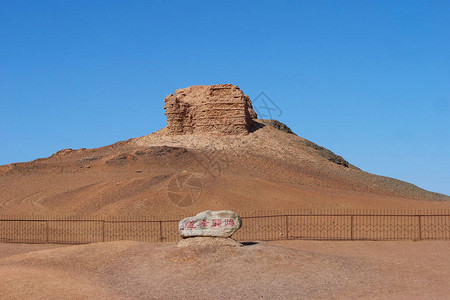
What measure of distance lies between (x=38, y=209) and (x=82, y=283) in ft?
71.7

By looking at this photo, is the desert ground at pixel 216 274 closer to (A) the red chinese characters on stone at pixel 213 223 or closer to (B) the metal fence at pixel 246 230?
(A) the red chinese characters on stone at pixel 213 223

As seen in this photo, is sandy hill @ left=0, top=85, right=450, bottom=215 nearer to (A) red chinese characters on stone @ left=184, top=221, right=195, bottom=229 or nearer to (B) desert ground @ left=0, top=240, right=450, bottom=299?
(A) red chinese characters on stone @ left=184, top=221, right=195, bottom=229

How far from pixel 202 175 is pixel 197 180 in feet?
6.08

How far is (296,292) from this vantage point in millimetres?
12961

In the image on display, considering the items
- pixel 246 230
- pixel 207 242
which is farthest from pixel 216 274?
pixel 246 230

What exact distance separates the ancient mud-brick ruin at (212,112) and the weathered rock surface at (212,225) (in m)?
36.4

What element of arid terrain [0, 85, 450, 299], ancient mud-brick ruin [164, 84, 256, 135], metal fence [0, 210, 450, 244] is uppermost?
ancient mud-brick ruin [164, 84, 256, 135]

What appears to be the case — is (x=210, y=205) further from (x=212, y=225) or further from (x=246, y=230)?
(x=212, y=225)

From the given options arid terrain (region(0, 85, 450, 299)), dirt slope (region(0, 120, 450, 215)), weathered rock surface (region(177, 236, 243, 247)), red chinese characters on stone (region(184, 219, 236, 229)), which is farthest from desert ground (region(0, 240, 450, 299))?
dirt slope (region(0, 120, 450, 215))

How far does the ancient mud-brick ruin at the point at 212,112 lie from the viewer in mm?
53344

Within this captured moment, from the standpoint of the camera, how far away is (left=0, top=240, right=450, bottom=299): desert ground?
1276 cm

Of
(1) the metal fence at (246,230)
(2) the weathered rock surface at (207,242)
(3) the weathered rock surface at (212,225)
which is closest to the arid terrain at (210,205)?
(2) the weathered rock surface at (207,242)

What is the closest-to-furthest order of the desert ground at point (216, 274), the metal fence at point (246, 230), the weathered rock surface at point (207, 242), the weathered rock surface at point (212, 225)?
the desert ground at point (216, 274) < the weathered rock surface at point (207, 242) < the weathered rock surface at point (212, 225) < the metal fence at point (246, 230)

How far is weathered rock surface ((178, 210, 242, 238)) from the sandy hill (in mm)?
12689
